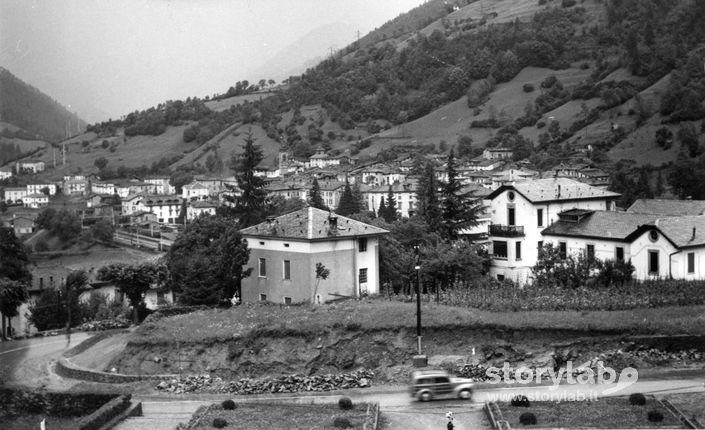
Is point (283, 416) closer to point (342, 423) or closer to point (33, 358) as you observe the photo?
point (342, 423)

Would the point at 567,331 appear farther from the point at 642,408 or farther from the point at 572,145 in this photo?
the point at 572,145

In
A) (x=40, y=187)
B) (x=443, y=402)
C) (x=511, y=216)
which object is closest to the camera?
(x=443, y=402)

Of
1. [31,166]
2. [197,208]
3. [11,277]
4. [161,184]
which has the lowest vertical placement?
[11,277]

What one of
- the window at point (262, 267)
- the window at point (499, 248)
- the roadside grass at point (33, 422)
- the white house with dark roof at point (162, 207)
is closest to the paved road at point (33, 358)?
the roadside grass at point (33, 422)

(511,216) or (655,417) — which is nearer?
(655,417)

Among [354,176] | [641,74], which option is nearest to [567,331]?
[354,176]

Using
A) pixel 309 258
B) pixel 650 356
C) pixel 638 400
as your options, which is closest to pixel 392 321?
pixel 309 258
